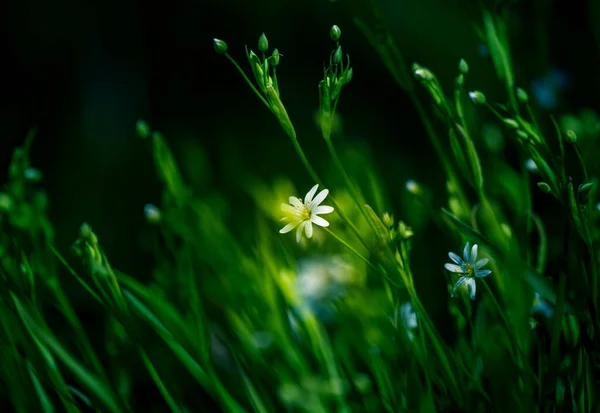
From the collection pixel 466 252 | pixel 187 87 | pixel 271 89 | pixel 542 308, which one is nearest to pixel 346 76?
pixel 271 89

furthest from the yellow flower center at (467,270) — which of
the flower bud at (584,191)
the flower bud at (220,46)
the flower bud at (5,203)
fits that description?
the flower bud at (5,203)

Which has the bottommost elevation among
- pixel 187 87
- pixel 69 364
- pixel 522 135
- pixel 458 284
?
pixel 69 364

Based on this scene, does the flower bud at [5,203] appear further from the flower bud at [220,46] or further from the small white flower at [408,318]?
the small white flower at [408,318]

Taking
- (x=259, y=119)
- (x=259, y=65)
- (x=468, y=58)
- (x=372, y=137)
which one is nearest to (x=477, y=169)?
(x=259, y=65)

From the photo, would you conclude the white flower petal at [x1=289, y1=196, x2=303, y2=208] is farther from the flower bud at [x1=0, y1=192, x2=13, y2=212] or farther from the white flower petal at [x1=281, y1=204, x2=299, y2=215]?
the flower bud at [x1=0, y1=192, x2=13, y2=212]

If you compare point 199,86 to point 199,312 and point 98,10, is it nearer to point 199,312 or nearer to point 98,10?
point 98,10

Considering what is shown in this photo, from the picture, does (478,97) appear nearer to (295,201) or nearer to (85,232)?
(295,201)

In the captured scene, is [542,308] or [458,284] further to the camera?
[542,308]
